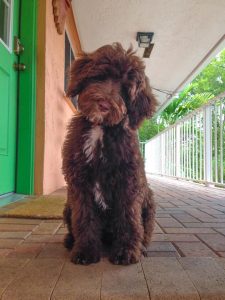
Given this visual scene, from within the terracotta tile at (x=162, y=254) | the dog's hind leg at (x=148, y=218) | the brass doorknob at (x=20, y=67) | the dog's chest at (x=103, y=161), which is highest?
the brass doorknob at (x=20, y=67)

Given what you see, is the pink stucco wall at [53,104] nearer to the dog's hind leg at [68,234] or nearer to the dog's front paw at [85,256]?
the dog's hind leg at [68,234]

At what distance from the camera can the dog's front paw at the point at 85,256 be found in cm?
179

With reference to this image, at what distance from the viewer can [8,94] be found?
3.97 m

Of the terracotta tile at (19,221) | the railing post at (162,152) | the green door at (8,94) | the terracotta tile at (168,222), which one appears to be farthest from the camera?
the railing post at (162,152)

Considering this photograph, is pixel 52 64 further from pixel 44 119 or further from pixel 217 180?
pixel 217 180

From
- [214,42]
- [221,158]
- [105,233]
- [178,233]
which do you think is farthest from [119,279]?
[214,42]

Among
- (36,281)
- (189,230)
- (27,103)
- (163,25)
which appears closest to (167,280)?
(36,281)

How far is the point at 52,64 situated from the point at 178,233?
309 cm

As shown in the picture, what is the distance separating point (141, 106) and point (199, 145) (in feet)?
20.2

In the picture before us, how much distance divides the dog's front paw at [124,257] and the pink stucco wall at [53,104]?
8.72ft

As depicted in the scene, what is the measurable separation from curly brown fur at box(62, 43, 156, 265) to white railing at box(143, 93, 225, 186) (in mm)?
4746

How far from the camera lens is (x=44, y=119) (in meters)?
4.33

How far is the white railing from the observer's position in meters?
6.70

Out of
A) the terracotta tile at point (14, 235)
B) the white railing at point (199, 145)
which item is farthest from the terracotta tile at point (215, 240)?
the white railing at point (199, 145)
